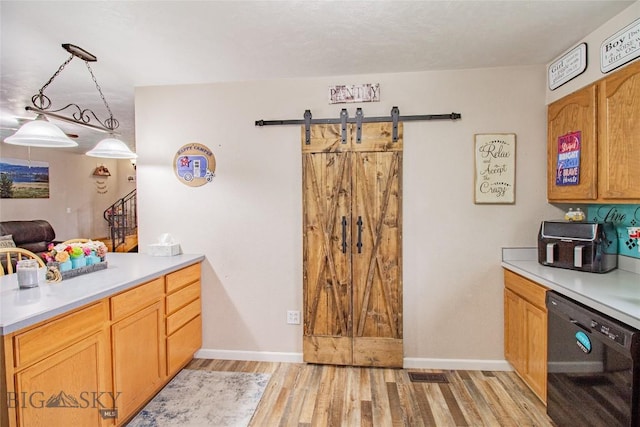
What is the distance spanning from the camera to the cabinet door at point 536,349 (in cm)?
212

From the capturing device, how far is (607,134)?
2.02 m

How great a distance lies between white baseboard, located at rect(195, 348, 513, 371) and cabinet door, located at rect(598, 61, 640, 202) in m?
1.55

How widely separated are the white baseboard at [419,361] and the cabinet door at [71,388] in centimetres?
117

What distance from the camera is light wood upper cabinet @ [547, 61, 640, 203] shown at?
1.86m

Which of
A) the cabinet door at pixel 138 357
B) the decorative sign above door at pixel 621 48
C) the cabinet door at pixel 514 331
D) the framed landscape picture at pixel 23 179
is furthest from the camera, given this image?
the framed landscape picture at pixel 23 179

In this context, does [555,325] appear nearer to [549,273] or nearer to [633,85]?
[549,273]

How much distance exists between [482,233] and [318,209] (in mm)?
1375

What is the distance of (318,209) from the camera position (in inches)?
112

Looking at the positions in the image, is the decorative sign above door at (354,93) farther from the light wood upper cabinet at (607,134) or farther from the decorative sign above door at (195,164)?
the light wood upper cabinet at (607,134)

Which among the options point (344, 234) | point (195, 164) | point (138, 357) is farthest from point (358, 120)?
point (138, 357)

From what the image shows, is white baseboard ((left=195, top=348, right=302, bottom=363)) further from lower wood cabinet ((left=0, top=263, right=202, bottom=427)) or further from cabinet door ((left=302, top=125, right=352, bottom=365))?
lower wood cabinet ((left=0, top=263, right=202, bottom=427))

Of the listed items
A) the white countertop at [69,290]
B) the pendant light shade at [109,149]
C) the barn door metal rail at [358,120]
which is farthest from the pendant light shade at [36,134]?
the barn door metal rail at [358,120]

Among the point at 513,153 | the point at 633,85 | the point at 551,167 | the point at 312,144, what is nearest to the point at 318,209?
the point at 312,144

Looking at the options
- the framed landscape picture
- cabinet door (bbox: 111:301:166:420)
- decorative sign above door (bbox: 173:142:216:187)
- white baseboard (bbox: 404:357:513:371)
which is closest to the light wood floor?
white baseboard (bbox: 404:357:513:371)
